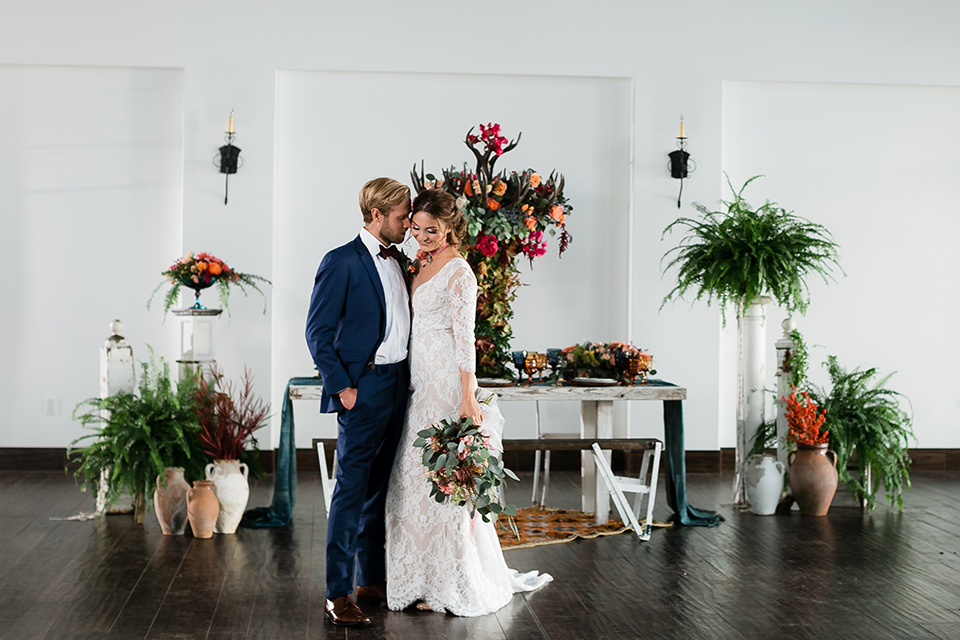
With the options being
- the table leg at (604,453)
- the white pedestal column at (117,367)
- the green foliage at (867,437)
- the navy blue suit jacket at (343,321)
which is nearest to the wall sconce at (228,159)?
the white pedestal column at (117,367)

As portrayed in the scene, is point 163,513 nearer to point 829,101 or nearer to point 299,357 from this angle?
point 299,357

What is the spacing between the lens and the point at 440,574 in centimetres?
387

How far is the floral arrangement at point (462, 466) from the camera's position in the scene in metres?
3.69

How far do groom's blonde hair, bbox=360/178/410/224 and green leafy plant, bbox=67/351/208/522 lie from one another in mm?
2066

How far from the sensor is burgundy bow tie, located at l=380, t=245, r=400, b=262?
3.85 metres

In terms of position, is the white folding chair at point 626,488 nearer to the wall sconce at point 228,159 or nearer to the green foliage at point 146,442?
the green foliage at point 146,442

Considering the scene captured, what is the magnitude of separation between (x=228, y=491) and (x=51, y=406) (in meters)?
2.64

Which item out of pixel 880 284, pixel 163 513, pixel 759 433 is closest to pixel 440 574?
pixel 163 513

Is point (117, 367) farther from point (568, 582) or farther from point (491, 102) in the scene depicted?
point (491, 102)

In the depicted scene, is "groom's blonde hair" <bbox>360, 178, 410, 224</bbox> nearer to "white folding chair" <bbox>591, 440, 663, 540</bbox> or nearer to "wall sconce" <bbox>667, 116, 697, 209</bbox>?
"white folding chair" <bbox>591, 440, 663, 540</bbox>

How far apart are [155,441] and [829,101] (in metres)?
5.50

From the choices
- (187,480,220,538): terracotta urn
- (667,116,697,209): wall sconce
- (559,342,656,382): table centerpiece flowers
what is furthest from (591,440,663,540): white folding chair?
(667,116,697,209): wall sconce

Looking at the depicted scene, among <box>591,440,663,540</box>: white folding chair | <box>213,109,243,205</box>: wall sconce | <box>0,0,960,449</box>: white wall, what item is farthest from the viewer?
<box>0,0,960,449</box>: white wall

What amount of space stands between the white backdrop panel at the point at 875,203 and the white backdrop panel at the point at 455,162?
3.35 feet
